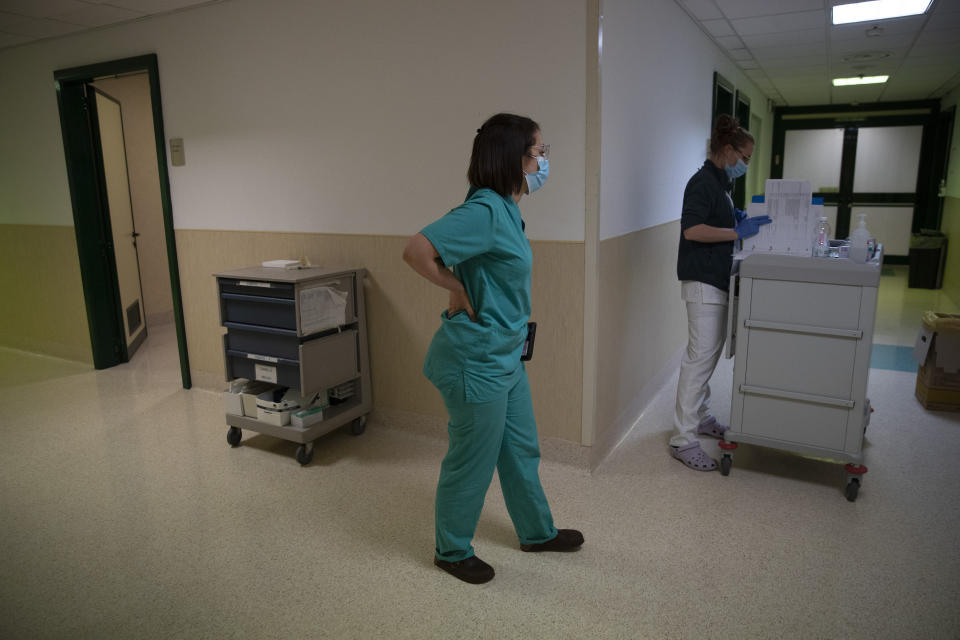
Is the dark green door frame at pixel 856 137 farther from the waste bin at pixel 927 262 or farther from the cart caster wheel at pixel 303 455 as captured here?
the cart caster wheel at pixel 303 455

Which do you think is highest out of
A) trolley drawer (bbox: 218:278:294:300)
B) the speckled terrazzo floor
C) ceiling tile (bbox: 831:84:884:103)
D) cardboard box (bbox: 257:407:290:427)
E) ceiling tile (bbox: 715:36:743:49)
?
ceiling tile (bbox: 831:84:884:103)

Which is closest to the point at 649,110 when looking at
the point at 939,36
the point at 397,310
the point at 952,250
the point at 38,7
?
the point at 397,310

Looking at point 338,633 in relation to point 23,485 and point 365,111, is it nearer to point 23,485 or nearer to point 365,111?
point 23,485

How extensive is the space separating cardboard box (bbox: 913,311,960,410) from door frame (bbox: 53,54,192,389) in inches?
183

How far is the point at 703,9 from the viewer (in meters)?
4.22

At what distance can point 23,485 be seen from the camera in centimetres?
303

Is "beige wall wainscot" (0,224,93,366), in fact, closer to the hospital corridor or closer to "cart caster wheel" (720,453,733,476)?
the hospital corridor

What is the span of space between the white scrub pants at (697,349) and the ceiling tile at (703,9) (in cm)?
208

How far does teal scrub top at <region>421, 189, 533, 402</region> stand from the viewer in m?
1.95

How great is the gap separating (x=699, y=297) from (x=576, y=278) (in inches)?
25.5

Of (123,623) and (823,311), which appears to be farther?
(823,311)

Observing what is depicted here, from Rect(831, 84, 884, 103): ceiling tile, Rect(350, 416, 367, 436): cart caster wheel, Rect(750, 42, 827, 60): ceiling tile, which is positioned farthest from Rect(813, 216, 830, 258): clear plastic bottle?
Rect(831, 84, 884, 103): ceiling tile

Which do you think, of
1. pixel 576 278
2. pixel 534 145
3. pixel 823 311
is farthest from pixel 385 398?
pixel 823 311

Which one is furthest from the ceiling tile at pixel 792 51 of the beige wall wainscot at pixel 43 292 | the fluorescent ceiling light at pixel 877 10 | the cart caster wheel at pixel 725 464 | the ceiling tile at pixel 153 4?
the beige wall wainscot at pixel 43 292
